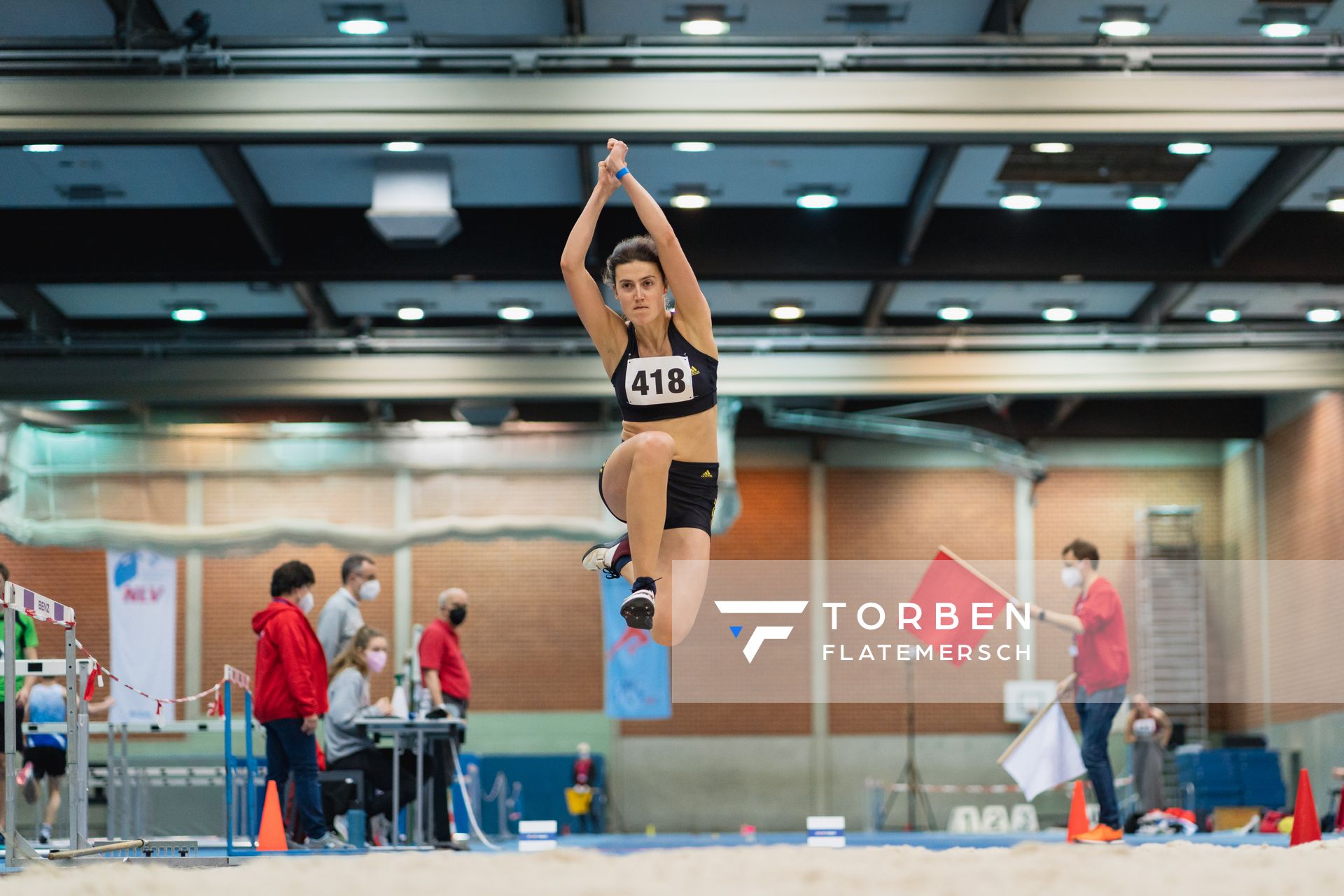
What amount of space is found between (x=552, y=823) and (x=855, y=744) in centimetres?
1224

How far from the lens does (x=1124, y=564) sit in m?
21.3

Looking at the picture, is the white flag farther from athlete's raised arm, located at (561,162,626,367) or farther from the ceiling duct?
athlete's raised arm, located at (561,162,626,367)

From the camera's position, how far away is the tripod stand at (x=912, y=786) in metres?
20.0

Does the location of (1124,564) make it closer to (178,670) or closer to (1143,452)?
(1143,452)

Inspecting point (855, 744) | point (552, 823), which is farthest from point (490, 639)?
point (552, 823)

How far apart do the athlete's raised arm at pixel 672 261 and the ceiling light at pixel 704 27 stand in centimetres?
532

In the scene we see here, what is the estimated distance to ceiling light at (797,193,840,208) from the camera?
525 inches

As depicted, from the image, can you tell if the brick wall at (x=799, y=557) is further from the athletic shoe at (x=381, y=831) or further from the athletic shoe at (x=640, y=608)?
the athletic shoe at (x=640, y=608)

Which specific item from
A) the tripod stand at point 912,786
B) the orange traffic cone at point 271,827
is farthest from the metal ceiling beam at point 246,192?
the tripod stand at point 912,786

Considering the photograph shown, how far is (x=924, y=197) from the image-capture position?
1301 cm

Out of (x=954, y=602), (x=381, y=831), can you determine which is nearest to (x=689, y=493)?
(x=954, y=602)

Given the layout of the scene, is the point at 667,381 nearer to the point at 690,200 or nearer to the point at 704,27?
the point at 704,27

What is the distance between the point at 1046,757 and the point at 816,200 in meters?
5.43

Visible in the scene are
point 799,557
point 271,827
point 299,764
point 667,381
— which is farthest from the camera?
point 799,557
